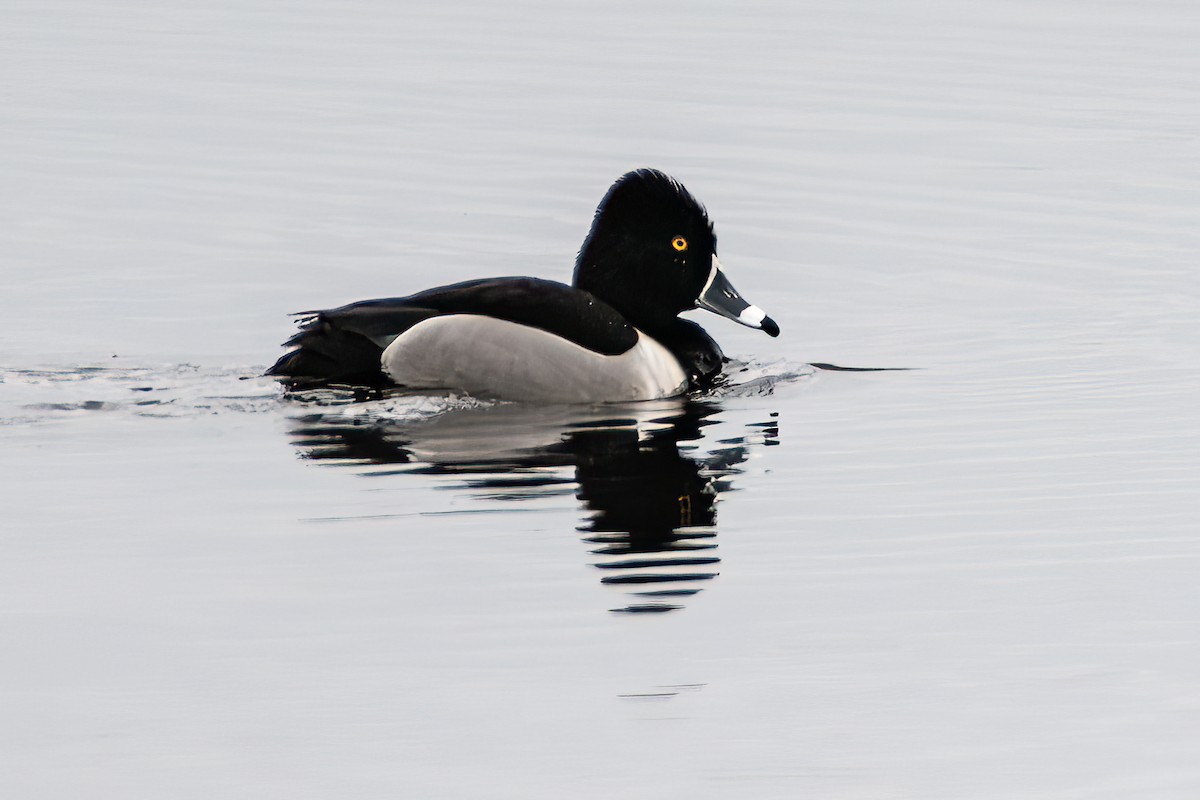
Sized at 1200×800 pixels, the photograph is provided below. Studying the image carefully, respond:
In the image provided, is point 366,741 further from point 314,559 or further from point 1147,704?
point 1147,704

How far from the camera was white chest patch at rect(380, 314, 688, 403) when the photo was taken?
32.7ft

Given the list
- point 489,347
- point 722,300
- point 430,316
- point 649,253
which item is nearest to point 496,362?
point 489,347

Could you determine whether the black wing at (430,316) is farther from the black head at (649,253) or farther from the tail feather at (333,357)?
the black head at (649,253)

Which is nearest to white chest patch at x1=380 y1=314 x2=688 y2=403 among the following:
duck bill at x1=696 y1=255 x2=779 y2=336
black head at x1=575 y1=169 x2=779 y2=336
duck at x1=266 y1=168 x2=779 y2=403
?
duck at x1=266 y1=168 x2=779 y2=403

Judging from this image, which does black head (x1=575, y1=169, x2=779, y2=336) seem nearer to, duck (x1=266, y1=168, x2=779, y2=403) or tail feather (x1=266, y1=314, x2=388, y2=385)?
duck (x1=266, y1=168, x2=779, y2=403)

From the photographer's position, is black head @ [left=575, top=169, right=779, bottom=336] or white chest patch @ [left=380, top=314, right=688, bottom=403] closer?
white chest patch @ [left=380, top=314, right=688, bottom=403]

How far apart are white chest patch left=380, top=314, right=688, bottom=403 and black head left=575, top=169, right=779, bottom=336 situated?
0.83 meters

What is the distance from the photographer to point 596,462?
29.1ft

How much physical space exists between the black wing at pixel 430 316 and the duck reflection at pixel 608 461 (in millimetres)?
338

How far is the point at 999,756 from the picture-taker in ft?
19.1

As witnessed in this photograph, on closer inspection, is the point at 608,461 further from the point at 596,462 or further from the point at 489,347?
the point at 489,347

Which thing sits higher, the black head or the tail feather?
the black head

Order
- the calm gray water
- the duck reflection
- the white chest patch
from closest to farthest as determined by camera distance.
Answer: the calm gray water
the duck reflection
the white chest patch

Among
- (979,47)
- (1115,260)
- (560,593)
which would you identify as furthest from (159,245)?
(979,47)
